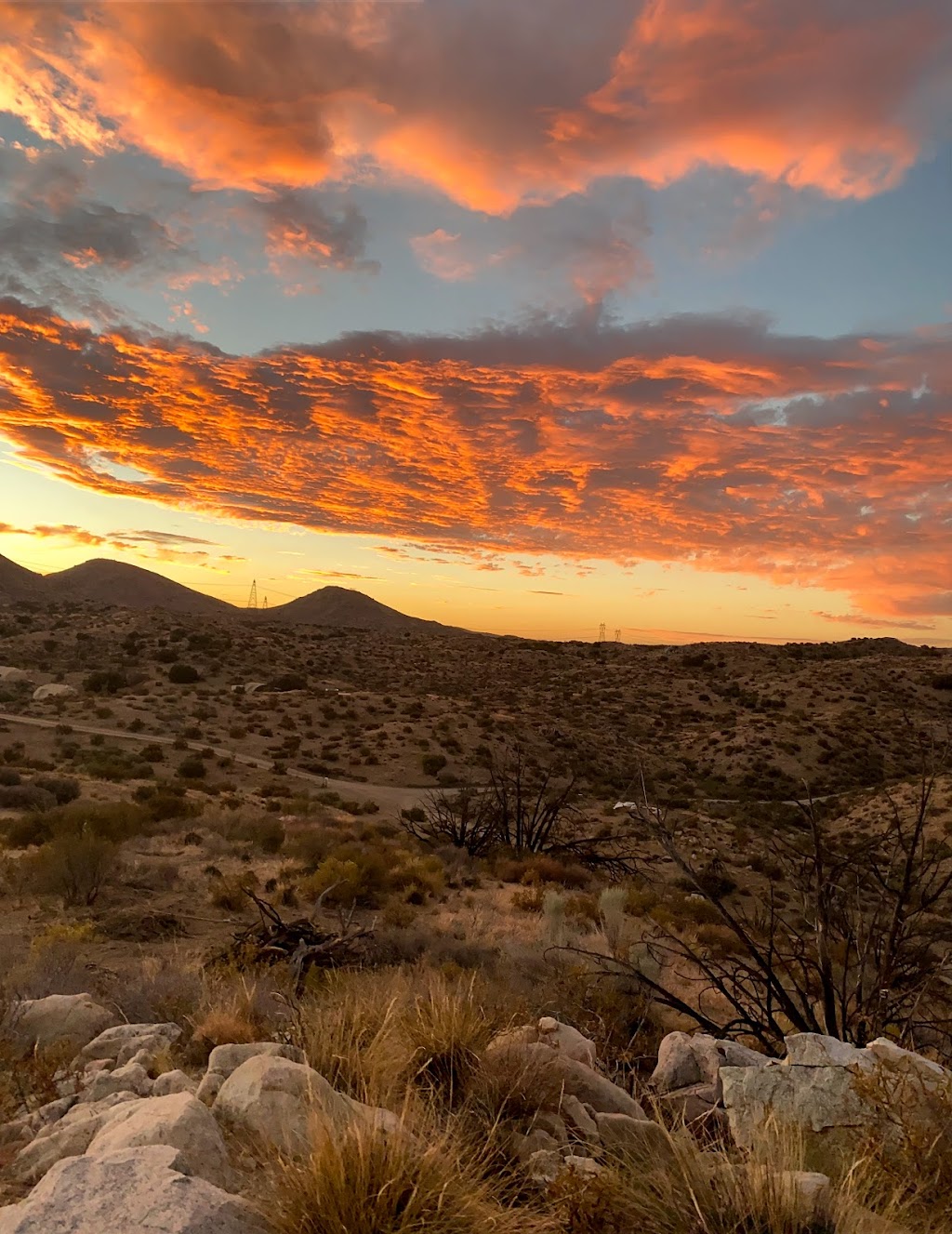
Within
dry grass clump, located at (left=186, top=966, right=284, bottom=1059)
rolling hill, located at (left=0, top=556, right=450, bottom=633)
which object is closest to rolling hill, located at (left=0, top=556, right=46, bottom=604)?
rolling hill, located at (left=0, top=556, right=450, bottom=633)

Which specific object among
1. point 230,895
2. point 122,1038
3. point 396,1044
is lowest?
point 230,895

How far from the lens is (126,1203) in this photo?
2758mm

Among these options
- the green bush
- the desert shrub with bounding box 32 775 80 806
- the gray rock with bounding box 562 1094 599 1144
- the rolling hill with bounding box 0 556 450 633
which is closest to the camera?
the gray rock with bounding box 562 1094 599 1144

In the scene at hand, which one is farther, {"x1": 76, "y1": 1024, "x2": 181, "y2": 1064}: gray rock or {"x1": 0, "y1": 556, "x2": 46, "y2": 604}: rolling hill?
{"x1": 0, "y1": 556, "x2": 46, "y2": 604}: rolling hill

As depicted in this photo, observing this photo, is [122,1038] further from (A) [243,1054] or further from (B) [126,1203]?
(B) [126,1203]

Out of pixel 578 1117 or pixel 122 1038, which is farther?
pixel 122 1038

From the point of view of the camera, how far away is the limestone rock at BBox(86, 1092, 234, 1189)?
3.26 meters

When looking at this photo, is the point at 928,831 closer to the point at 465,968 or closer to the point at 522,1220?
the point at 465,968

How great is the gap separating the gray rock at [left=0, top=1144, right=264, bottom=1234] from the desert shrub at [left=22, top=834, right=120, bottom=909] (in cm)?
961

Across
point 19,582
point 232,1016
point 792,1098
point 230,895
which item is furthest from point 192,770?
point 19,582

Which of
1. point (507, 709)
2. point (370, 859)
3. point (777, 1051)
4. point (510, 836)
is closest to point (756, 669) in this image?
point (507, 709)

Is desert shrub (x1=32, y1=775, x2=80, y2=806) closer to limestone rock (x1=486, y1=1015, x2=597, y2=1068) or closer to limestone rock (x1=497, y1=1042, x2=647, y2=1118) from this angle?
limestone rock (x1=486, y1=1015, x2=597, y2=1068)

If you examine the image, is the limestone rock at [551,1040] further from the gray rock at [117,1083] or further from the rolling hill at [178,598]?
the rolling hill at [178,598]

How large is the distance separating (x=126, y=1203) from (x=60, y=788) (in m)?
21.8
